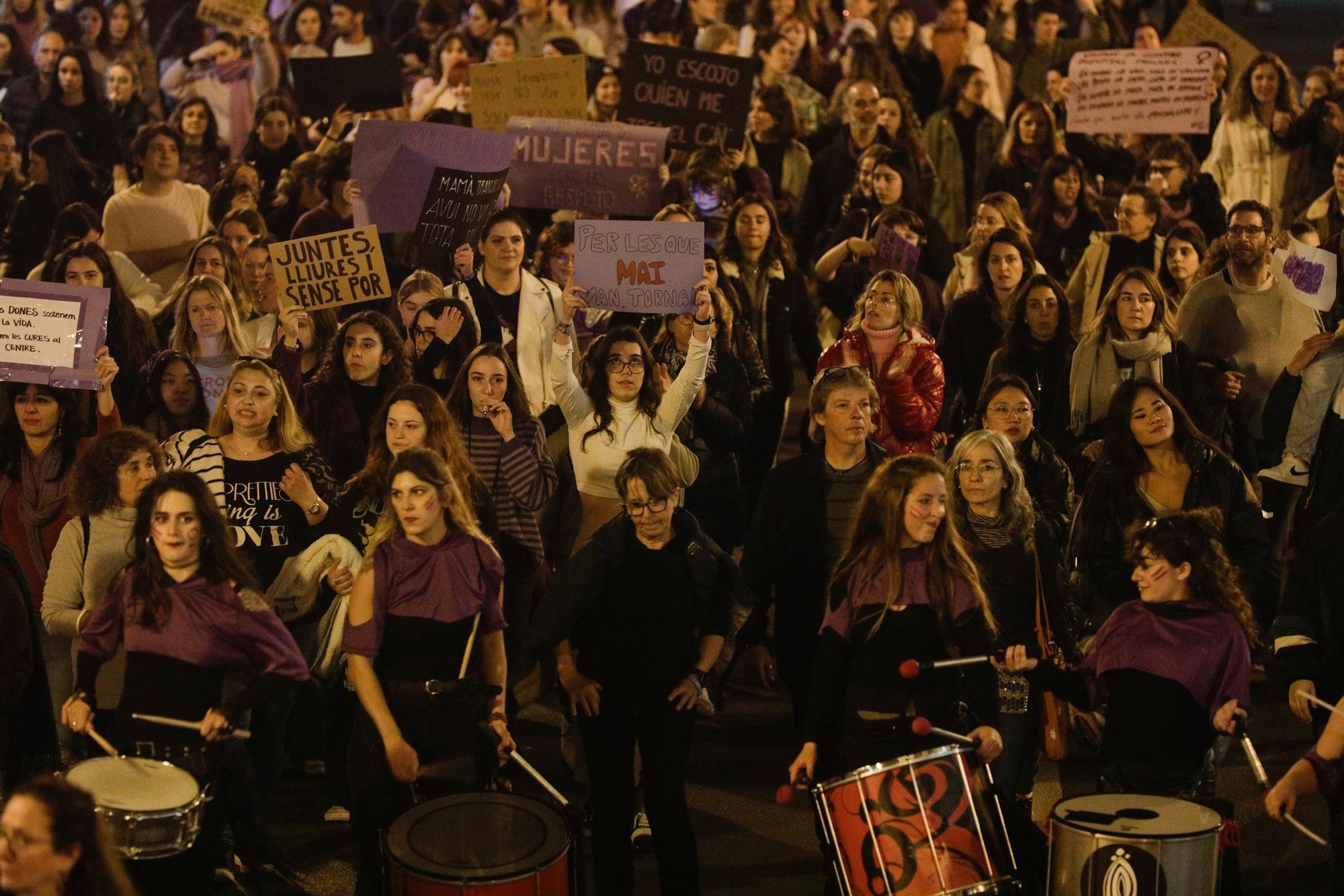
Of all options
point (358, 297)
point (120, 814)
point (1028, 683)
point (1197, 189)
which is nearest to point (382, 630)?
point (120, 814)

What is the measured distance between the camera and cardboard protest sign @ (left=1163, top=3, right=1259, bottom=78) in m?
13.5

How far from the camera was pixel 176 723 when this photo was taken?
19.0ft

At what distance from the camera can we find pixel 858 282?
34.2 ft

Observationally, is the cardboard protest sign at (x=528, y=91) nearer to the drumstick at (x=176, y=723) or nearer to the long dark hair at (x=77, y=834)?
the drumstick at (x=176, y=723)

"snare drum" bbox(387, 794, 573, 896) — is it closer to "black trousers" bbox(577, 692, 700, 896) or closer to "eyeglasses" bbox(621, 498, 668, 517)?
"black trousers" bbox(577, 692, 700, 896)

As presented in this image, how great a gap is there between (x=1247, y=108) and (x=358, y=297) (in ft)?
20.1

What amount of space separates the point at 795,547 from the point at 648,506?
39.0 inches

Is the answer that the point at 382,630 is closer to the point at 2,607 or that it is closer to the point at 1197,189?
the point at 2,607

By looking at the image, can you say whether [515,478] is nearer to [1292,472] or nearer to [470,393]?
[470,393]

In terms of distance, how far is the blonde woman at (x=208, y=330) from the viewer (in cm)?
866

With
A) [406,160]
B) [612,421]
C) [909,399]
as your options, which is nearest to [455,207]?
[406,160]

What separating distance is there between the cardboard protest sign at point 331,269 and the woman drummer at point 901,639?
3905 mm

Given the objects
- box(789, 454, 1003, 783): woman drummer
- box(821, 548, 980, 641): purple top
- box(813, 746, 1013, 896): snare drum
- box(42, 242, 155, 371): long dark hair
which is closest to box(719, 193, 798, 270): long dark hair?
box(42, 242, 155, 371): long dark hair

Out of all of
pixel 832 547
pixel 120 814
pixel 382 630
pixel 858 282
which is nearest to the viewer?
pixel 120 814
